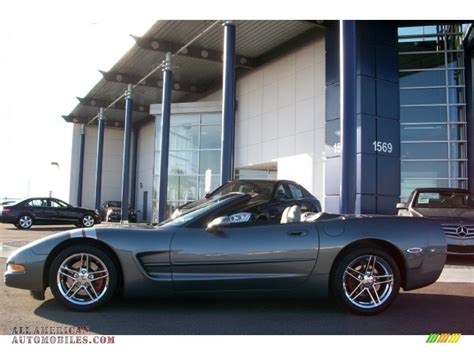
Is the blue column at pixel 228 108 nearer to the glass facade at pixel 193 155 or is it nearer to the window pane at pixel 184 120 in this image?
the glass facade at pixel 193 155

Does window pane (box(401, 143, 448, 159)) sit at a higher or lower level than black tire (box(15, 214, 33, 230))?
Answer: higher

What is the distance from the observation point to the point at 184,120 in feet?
87.5

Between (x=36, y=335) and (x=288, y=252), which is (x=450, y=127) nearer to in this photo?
(x=288, y=252)

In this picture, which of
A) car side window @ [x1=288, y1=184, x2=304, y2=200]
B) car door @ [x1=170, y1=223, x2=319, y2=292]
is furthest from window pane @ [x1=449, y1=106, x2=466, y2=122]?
car door @ [x1=170, y1=223, x2=319, y2=292]

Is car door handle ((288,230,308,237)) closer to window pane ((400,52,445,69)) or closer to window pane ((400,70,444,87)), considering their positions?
window pane ((400,70,444,87))

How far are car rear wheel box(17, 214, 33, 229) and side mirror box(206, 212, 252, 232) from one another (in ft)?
54.3

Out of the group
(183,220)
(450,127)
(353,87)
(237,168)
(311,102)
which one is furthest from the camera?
(237,168)

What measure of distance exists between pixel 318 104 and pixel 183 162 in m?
10.5

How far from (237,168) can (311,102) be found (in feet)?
23.0

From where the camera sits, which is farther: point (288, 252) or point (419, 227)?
point (419, 227)

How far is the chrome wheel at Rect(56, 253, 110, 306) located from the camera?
A: 4492 millimetres

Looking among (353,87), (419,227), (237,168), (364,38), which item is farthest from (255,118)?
(419,227)

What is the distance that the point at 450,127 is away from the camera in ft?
56.0

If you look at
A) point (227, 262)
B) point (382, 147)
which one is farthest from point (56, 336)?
point (382, 147)
